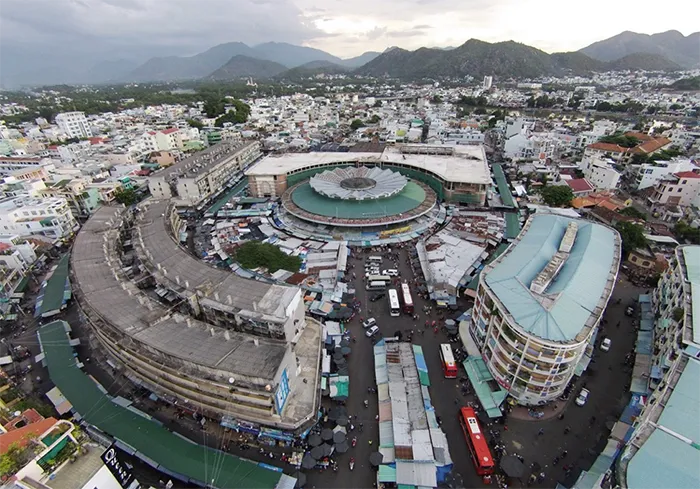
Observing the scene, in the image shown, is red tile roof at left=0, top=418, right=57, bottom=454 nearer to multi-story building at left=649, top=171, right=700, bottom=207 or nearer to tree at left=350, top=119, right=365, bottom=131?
multi-story building at left=649, top=171, right=700, bottom=207

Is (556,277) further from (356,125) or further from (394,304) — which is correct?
(356,125)

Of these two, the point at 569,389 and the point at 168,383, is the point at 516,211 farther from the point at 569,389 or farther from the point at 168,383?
the point at 168,383

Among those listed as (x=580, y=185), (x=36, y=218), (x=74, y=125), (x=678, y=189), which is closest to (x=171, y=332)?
(x=36, y=218)


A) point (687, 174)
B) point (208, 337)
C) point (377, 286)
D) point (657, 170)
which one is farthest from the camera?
point (657, 170)

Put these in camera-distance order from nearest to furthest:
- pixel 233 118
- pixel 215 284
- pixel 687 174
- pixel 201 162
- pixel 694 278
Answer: pixel 694 278, pixel 215 284, pixel 687 174, pixel 201 162, pixel 233 118

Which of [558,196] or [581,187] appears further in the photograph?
[581,187]

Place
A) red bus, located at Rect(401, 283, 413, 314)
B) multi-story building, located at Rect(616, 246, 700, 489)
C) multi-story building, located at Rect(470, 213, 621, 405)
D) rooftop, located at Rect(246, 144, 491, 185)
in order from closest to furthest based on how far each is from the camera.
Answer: multi-story building, located at Rect(616, 246, 700, 489) → multi-story building, located at Rect(470, 213, 621, 405) → red bus, located at Rect(401, 283, 413, 314) → rooftop, located at Rect(246, 144, 491, 185)

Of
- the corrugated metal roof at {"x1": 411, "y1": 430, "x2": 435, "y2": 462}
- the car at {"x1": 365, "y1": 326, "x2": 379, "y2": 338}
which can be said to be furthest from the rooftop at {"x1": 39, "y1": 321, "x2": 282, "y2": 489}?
the car at {"x1": 365, "y1": 326, "x2": 379, "y2": 338}

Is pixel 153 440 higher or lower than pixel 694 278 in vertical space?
lower
